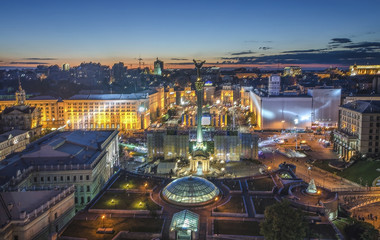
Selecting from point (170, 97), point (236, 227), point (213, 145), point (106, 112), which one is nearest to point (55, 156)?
point (236, 227)

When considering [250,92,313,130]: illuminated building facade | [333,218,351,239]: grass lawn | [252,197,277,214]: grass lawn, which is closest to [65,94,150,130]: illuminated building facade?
[250,92,313,130]: illuminated building facade

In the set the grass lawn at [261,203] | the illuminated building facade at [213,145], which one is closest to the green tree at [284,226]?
the grass lawn at [261,203]

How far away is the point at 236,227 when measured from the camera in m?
34.5

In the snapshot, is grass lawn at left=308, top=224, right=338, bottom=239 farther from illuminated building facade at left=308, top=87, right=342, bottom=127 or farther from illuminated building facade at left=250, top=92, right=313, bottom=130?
illuminated building facade at left=308, top=87, right=342, bottom=127

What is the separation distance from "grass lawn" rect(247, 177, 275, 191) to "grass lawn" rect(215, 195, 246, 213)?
14.3 feet

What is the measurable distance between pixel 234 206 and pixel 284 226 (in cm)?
1086

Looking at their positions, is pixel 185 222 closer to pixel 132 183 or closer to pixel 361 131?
pixel 132 183

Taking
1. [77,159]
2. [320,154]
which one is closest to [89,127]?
[77,159]

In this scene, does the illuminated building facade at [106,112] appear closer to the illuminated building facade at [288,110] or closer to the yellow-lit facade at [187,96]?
the illuminated building facade at [288,110]

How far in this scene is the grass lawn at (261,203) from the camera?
127ft

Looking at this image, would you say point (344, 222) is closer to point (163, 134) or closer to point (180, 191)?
point (180, 191)

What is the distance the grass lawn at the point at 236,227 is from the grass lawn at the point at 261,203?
3239mm

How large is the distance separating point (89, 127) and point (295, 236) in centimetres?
9519

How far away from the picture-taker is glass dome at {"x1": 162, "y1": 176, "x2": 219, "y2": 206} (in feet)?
134
